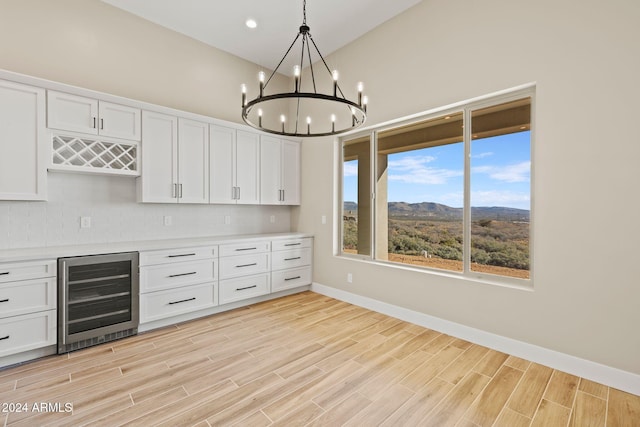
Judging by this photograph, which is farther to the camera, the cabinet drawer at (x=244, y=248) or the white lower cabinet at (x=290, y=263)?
the white lower cabinet at (x=290, y=263)

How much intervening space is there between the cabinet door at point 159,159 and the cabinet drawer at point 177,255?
627mm

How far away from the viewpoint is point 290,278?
14.7 ft

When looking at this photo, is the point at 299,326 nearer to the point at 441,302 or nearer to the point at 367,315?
the point at 367,315

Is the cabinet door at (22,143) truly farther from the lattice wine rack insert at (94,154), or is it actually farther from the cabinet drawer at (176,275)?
the cabinet drawer at (176,275)

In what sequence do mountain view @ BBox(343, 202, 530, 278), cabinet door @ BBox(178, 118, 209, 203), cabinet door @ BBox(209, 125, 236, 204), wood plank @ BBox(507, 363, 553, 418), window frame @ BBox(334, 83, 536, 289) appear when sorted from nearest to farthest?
wood plank @ BBox(507, 363, 553, 418) → window frame @ BBox(334, 83, 536, 289) → mountain view @ BBox(343, 202, 530, 278) → cabinet door @ BBox(178, 118, 209, 203) → cabinet door @ BBox(209, 125, 236, 204)

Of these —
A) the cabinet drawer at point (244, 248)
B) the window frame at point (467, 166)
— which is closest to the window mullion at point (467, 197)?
the window frame at point (467, 166)

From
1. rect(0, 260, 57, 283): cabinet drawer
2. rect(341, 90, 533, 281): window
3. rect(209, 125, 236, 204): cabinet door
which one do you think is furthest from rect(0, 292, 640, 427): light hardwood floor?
rect(209, 125, 236, 204): cabinet door

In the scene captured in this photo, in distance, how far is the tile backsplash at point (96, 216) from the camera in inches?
115

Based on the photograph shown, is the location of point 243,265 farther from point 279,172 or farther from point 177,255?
point 279,172

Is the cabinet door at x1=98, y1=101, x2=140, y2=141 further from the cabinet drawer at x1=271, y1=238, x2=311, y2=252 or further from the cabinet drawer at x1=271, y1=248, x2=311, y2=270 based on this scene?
the cabinet drawer at x1=271, y1=248, x2=311, y2=270

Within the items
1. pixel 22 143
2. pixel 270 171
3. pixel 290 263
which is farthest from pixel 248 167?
→ pixel 22 143

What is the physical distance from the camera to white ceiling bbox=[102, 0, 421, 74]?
11.3ft

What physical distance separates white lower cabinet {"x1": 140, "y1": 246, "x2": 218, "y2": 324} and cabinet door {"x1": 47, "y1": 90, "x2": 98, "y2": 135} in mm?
1377

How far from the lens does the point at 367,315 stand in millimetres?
3695
